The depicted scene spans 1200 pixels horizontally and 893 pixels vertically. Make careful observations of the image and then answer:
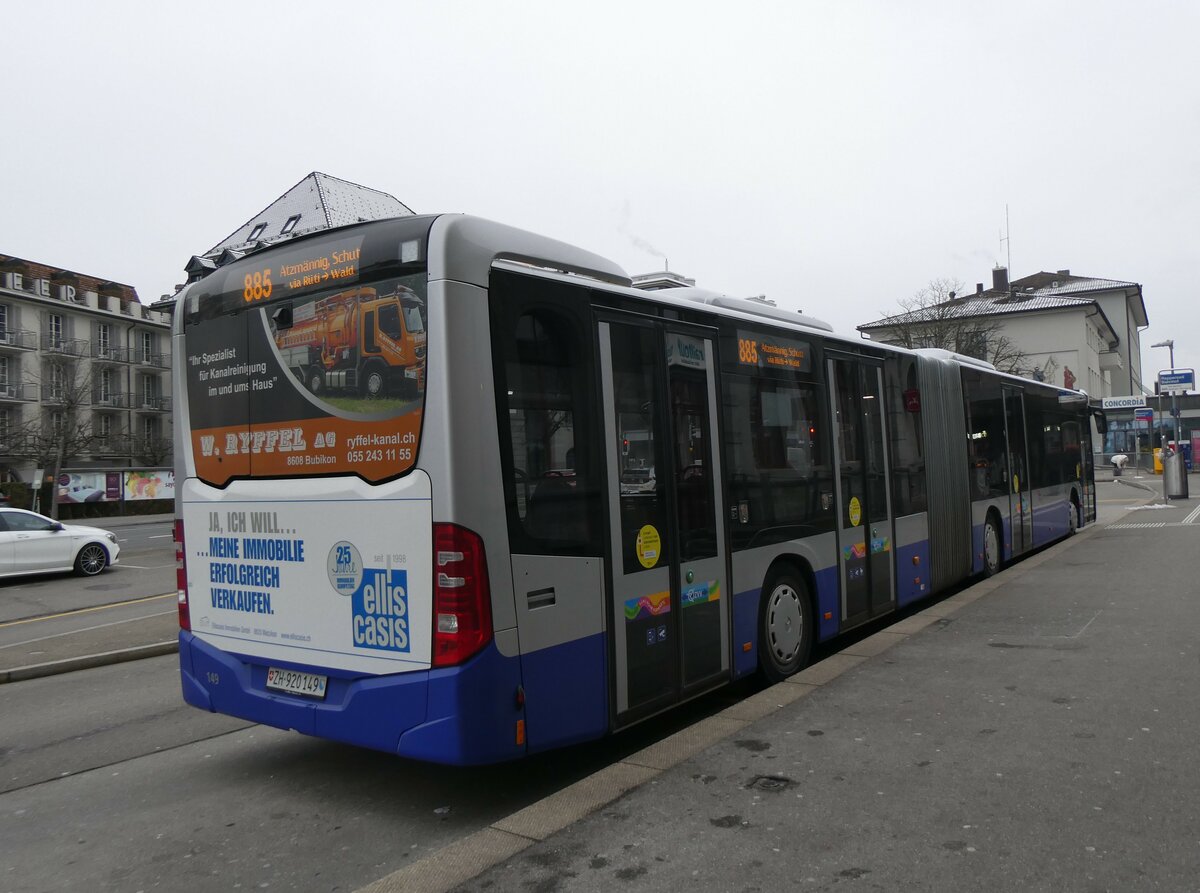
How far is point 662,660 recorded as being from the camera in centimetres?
570

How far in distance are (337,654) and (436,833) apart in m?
1.03

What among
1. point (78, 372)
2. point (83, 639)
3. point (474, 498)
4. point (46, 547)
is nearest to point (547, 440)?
point (474, 498)

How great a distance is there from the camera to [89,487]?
47.9 meters

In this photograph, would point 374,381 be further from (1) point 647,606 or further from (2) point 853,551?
(2) point 853,551

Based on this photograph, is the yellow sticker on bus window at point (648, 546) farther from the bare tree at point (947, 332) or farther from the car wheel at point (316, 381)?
the bare tree at point (947, 332)

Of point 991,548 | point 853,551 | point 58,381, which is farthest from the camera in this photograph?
point 58,381

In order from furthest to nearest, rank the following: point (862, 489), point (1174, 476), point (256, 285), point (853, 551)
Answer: point (1174, 476)
point (862, 489)
point (853, 551)
point (256, 285)

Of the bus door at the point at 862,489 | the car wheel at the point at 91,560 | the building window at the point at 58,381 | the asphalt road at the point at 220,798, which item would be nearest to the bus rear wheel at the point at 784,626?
the asphalt road at the point at 220,798

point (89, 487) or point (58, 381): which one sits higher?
point (58, 381)

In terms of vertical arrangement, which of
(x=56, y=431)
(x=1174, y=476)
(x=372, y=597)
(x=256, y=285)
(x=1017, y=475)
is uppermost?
(x=56, y=431)

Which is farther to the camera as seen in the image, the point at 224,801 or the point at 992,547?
the point at 992,547

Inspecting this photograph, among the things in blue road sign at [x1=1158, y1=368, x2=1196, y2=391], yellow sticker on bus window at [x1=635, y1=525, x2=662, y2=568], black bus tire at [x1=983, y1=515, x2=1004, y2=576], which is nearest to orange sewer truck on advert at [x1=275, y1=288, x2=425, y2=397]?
yellow sticker on bus window at [x1=635, y1=525, x2=662, y2=568]

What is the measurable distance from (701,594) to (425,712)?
2170 millimetres

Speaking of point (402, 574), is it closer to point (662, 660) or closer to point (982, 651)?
point (662, 660)
